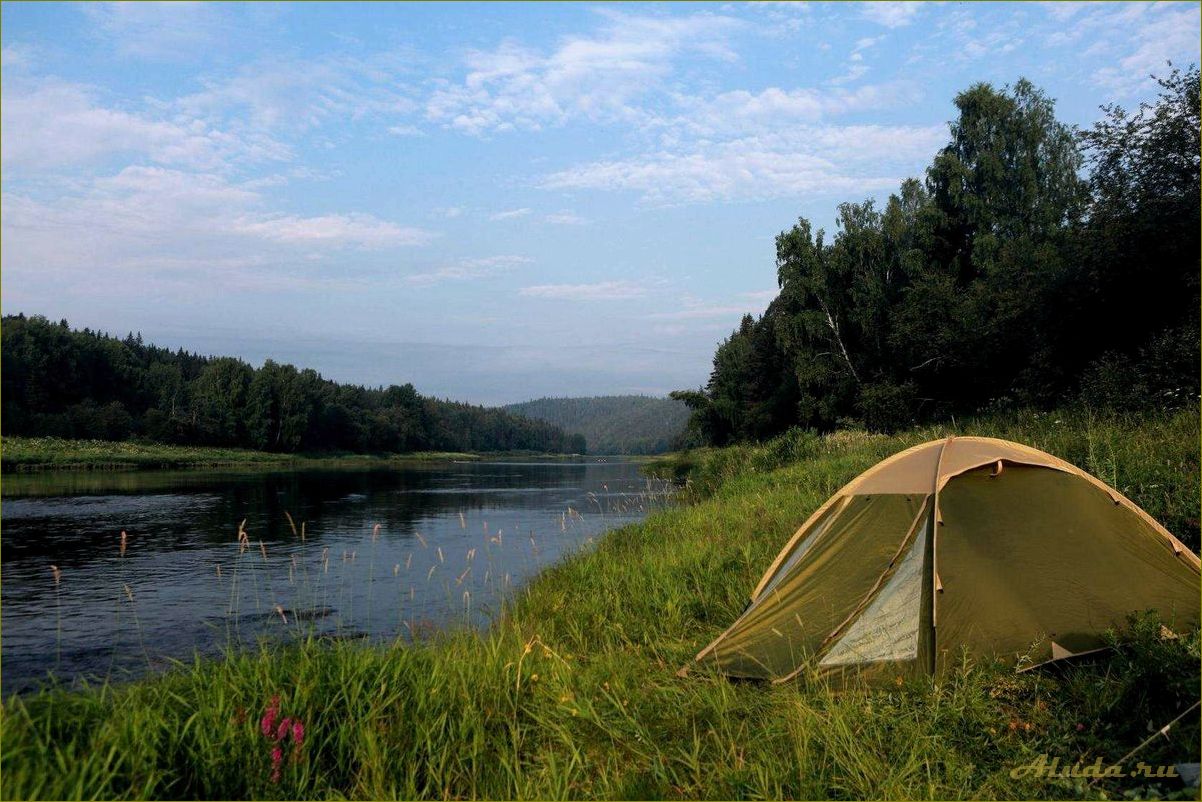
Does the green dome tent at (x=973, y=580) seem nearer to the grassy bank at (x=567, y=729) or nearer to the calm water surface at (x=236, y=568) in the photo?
the grassy bank at (x=567, y=729)

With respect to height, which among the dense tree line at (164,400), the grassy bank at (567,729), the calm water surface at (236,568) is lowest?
the calm water surface at (236,568)

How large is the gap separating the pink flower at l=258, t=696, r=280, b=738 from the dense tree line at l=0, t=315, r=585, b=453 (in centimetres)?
8308

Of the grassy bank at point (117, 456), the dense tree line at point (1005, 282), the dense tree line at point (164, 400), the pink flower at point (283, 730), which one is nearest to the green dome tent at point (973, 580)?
the pink flower at point (283, 730)

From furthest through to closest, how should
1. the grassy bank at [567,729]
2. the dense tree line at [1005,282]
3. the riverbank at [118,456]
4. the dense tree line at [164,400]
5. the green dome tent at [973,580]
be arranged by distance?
the dense tree line at [164,400] → the riverbank at [118,456] → the dense tree line at [1005,282] → the green dome tent at [973,580] → the grassy bank at [567,729]

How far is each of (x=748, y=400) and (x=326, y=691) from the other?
5681 centimetres

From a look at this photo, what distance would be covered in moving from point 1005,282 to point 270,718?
31.9m

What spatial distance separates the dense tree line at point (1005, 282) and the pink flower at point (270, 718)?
16.3 metres

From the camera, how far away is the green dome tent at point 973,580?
6.08 meters

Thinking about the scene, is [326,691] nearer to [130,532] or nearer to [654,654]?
[654,654]

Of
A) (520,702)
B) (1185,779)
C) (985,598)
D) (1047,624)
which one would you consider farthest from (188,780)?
(1047,624)

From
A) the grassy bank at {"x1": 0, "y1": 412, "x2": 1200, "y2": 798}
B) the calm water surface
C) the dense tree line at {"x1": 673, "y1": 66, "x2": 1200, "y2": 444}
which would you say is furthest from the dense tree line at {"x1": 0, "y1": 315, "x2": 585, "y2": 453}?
the grassy bank at {"x1": 0, "y1": 412, "x2": 1200, "y2": 798}

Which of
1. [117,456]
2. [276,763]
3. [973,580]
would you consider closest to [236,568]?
[276,763]

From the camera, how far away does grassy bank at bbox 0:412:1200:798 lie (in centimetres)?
402

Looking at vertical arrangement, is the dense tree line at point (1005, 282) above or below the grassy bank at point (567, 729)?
above
